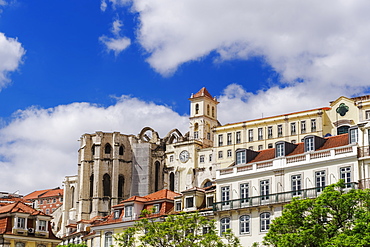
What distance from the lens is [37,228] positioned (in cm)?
6856

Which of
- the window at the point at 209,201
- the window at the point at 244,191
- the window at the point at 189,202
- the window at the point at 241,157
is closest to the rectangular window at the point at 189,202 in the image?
the window at the point at 189,202

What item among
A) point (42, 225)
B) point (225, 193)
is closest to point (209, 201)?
point (225, 193)

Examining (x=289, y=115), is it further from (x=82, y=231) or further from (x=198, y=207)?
(x=198, y=207)

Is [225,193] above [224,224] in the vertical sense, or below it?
above

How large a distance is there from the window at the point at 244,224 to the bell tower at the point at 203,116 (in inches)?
2577

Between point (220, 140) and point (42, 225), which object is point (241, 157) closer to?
point (42, 225)

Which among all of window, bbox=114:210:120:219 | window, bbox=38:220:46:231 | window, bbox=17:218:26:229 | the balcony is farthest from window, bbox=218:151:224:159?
the balcony

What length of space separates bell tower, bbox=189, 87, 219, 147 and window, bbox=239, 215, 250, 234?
65461 millimetres

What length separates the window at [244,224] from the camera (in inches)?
2158

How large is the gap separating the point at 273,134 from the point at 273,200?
50.3m

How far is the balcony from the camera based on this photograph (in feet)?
171

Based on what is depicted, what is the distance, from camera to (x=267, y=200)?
179ft

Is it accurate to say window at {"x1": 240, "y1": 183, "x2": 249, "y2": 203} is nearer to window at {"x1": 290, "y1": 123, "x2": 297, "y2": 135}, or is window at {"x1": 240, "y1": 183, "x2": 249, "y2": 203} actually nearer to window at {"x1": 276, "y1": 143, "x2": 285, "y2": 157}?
window at {"x1": 276, "y1": 143, "x2": 285, "y2": 157}

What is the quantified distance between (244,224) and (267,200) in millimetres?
2650
